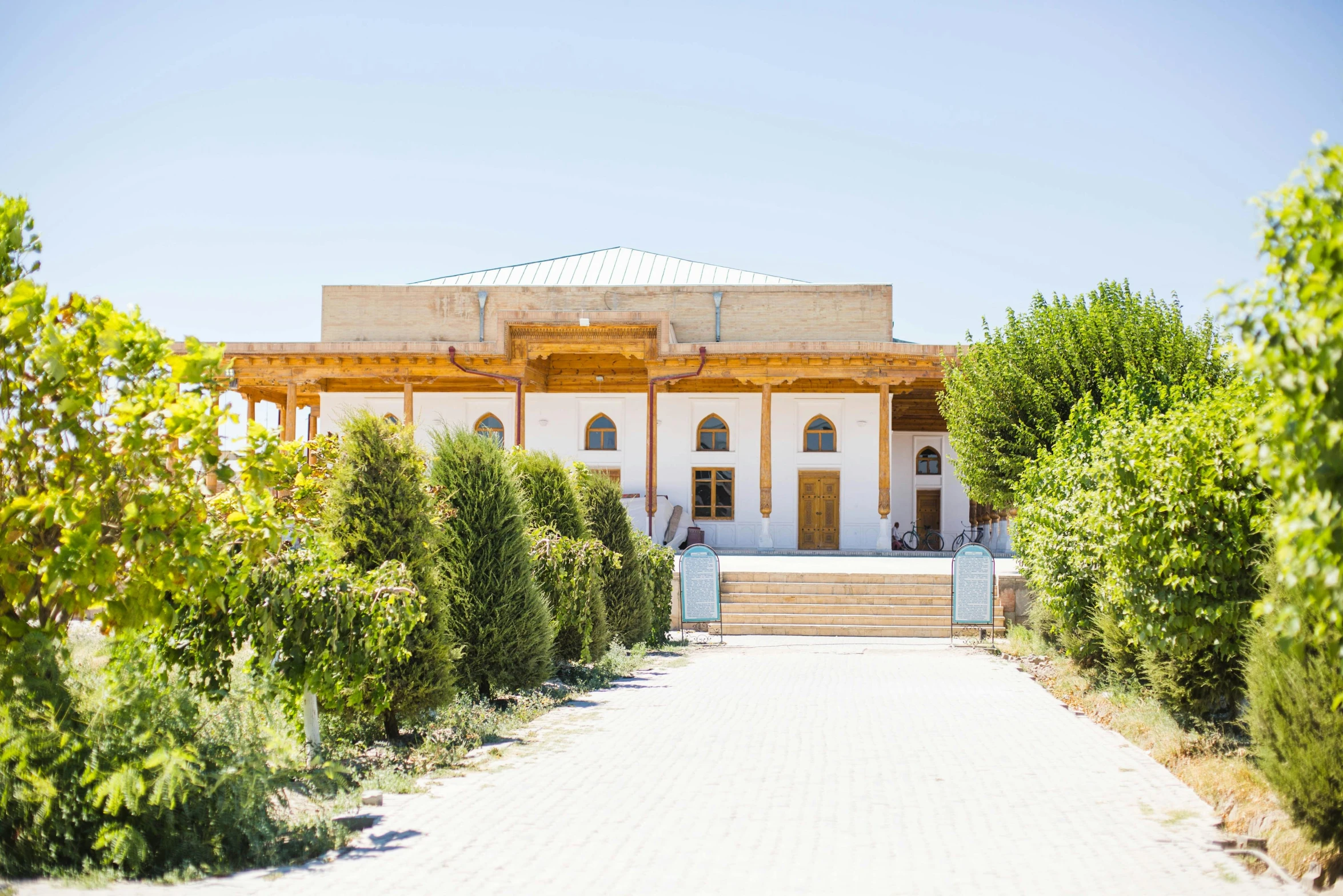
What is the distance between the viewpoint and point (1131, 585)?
305 inches

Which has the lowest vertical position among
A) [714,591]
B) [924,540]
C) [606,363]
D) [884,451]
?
[714,591]

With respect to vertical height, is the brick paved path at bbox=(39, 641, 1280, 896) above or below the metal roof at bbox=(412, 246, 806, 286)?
below

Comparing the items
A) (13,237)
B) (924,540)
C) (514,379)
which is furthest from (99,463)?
(924,540)

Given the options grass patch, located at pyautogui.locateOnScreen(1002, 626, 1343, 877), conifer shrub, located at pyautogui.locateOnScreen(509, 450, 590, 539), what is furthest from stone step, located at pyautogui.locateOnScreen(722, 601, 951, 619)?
conifer shrub, located at pyautogui.locateOnScreen(509, 450, 590, 539)

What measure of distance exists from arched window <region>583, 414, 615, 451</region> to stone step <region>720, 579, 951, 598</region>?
1188 centimetres

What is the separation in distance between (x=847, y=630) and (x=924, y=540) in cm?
1460

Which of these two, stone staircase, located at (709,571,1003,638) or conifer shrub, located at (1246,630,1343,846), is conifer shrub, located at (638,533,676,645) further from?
conifer shrub, located at (1246,630,1343,846)

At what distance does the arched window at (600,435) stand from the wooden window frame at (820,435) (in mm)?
5382

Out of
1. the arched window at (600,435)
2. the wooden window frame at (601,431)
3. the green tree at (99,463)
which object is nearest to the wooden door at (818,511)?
the wooden window frame at (601,431)

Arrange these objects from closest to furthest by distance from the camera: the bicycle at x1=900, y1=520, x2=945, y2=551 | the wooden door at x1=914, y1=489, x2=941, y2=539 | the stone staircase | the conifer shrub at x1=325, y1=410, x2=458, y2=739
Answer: the conifer shrub at x1=325, y1=410, x2=458, y2=739 → the stone staircase → the bicycle at x1=900, y1=520, x2=945, y2=551 → the wooden door at x1=914, y1=489, x2=941, y2=539

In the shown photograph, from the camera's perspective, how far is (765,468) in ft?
94.2

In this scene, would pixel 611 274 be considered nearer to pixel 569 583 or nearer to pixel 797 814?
pixel 569 583

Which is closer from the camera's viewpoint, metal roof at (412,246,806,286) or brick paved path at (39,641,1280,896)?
brick paved path at (39,641,1280,896)

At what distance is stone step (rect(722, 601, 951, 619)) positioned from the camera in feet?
61.4
